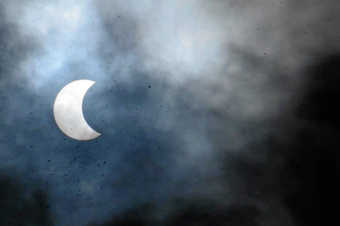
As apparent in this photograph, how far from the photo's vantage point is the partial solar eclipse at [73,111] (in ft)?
24.9

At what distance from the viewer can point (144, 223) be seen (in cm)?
825

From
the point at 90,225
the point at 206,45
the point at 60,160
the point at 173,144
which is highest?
the point at 206,45

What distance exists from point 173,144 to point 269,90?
118 inches

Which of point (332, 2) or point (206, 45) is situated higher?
point (332, 2)

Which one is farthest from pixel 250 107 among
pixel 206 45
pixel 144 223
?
pixel 144 223

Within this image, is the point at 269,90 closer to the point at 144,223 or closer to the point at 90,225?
the point at 144,223

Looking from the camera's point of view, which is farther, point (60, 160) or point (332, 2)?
point (60, 160)

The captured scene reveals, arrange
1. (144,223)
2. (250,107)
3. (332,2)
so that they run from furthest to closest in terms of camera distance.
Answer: (144,223) → (250,107) → (332,2)

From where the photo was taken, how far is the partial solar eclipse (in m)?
7.58

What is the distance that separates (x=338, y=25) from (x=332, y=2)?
60 centimetres

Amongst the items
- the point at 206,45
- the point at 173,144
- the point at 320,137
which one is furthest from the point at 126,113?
the point at 320,137

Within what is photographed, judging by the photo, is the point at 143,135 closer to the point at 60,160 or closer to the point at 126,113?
the point at 126,113

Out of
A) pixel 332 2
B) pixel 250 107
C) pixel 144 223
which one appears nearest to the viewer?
pixel 332 2

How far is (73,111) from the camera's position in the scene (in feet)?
25.1
